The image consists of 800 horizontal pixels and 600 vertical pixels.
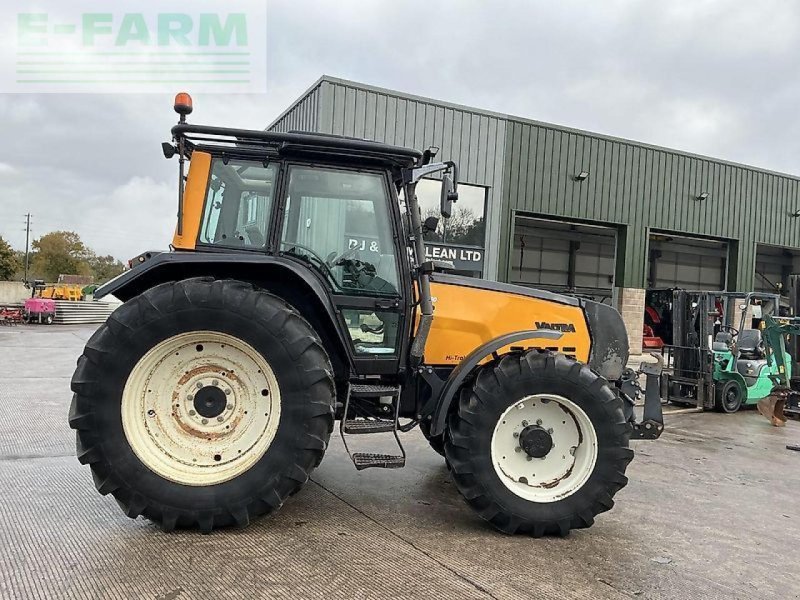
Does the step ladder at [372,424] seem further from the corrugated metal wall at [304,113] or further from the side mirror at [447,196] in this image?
the corrugated metal wall at [304,113]

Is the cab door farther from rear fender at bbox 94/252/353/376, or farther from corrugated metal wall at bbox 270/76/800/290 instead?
corrugated metal wall at bbox 270/76/800/290

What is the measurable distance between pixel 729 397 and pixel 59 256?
212ft

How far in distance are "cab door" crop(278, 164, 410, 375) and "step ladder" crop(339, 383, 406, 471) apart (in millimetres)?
129

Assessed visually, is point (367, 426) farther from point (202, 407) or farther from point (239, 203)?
point (239, 203)

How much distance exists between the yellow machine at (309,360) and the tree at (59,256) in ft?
206

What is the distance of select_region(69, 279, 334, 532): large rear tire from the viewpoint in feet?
11.7

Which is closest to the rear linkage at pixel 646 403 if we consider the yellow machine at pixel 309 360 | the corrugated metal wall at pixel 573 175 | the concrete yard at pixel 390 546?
the yellow machine at pixel 309 360

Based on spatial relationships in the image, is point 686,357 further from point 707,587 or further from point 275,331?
point 275,331

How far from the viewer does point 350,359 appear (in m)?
4.11

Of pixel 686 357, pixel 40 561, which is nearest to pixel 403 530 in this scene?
pixel 40 561

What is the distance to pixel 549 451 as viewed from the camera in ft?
13.3

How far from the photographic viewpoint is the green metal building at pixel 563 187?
587 inches

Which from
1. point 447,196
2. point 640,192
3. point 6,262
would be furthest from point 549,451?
point 6,262

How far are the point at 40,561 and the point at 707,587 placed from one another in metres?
3.53
